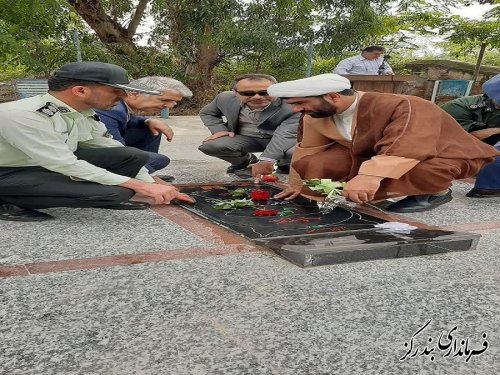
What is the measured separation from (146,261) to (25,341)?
0.66 m

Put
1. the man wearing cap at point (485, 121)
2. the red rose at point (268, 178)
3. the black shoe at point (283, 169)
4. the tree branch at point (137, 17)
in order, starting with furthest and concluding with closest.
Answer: the tree branch at point (137, 17) < the black shoe at point (283, 169) < the red rose at point (268, 178) < the man wearing cap at point (485, 121)

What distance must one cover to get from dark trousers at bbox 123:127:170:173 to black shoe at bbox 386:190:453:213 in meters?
1.66

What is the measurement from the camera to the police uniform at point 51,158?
83.7 inches

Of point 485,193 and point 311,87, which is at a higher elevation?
point 311,87

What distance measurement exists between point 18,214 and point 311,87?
5.74ft

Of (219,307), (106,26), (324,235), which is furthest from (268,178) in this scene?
(106,26)

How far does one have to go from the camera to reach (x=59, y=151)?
2180 millimetres

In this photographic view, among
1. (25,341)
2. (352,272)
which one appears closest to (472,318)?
(352,272)

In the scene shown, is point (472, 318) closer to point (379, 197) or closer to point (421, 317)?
point (421, 317)

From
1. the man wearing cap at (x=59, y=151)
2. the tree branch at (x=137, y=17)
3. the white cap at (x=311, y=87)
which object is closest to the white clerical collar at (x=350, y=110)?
the white cap at (x=311, y=87)

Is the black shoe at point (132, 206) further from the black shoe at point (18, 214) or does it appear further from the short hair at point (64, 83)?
the short hair at point (64, 83)

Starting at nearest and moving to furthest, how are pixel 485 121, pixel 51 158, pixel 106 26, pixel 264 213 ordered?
pixel 51 158 → pixel 264 213 → pixel 485 121 → pixel 106 26

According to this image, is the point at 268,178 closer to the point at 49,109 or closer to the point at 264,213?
the point at 264,213

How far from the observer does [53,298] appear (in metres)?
1.54
